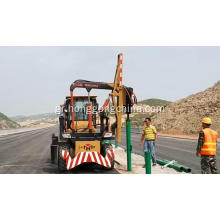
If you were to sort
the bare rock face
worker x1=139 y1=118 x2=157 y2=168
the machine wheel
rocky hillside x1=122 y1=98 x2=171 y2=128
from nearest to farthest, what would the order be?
the machine wheel < worker x1=139 y1=118 x2=157 y2=168 < the bare rock face < rocky hillside x1=122 y1=98 x2=171 y2=128

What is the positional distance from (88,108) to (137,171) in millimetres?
3102

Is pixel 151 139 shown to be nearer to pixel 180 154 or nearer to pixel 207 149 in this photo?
pixel 207 149

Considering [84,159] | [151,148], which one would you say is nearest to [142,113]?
[151,148]

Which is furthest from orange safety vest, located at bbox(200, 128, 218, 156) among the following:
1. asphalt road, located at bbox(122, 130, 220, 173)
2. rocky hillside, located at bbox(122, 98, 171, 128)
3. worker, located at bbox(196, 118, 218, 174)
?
rocky hillside, located at bbox(122, 98, 171, 128)

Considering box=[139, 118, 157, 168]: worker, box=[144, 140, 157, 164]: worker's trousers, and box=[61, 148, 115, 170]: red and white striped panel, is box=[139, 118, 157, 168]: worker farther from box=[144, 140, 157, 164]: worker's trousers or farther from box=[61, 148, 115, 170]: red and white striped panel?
box=[61, 148, 115, 170]: red and white striped panel

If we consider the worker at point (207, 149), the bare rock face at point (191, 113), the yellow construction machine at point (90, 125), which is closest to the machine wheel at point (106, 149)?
the yellow construction machine at point (90, 125)

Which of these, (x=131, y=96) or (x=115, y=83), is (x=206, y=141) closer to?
(x=131, y=96)

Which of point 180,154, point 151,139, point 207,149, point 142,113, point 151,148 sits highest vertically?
point 207,149

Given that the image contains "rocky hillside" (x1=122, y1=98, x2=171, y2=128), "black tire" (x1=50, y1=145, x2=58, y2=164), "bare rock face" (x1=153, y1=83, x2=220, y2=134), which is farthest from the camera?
"rocky hillside" (x1=122, y1=98, x2=171, y2=128)

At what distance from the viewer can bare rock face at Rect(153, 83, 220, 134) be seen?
1695 inches

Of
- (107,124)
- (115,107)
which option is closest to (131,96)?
(115,107)

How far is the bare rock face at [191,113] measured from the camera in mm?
43062

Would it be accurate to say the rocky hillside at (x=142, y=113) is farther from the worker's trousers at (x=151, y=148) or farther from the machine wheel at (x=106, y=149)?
the machine wheel at (x=106, y=149)

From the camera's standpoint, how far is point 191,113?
48.7m
